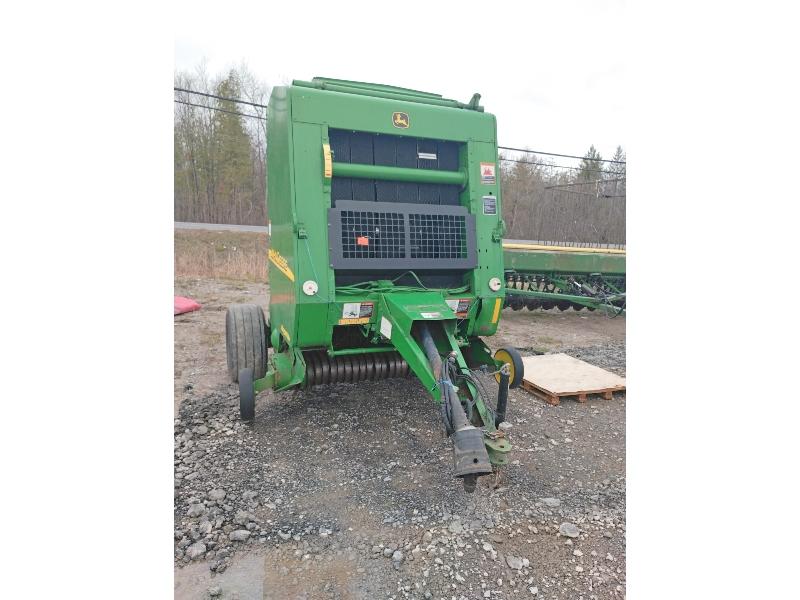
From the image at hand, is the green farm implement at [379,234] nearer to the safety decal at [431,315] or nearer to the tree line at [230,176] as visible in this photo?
the safety decal at [431,315]

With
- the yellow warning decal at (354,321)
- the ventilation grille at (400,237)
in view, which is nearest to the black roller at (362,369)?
the yellow warning decal at (354,321)

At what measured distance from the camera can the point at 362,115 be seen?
359 centimetres

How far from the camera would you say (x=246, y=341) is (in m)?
4.61

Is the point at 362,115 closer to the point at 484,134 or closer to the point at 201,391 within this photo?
the point at 484,134

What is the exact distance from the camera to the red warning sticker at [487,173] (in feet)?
12.9

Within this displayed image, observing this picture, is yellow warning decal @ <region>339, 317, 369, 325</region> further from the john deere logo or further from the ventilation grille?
the john deere logo

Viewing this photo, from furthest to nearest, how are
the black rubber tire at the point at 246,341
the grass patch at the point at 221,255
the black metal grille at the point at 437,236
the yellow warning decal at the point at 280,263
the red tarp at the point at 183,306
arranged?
the grass patch at the point at 221,255 < the red tarp at the point at 183,306 < the black rubber tire at the point at 246,341 < the black metal grille at the point at 437,236 < the yellow warning decal at the point at 280,263

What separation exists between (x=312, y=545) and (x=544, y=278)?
24.8 feet

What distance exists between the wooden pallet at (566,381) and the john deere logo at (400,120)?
2874mm

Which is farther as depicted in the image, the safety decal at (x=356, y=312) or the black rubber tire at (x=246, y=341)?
the black rubber tire at (x=246, y=341)

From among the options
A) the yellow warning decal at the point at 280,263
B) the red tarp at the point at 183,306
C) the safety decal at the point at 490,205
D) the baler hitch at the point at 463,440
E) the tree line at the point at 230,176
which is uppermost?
the tree line at the point at 230,176

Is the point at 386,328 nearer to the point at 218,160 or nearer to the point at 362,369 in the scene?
the point at 362,369

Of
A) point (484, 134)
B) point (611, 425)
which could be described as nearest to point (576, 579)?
point (611, 425)

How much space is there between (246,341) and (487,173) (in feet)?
9.23
